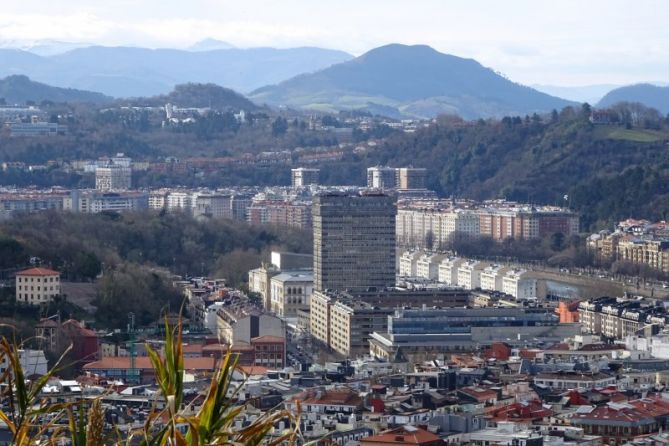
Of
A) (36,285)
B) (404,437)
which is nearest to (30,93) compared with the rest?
(36,285)

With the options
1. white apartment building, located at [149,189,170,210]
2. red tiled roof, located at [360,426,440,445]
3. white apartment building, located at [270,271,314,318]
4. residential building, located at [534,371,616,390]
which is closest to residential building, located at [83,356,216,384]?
residential building, located at [534,371,616,390]

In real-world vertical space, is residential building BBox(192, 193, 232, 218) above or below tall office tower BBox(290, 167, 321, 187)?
below

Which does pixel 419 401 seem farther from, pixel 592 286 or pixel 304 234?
pixel 304 234

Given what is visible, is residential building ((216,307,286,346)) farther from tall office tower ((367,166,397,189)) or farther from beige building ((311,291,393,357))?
tall office tower ((367,166,397,189))

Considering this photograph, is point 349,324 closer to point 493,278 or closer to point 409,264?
point 493,278

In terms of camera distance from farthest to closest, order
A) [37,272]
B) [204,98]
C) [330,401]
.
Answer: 1. [204,98]
2. [37,272]
3. [330,401]
